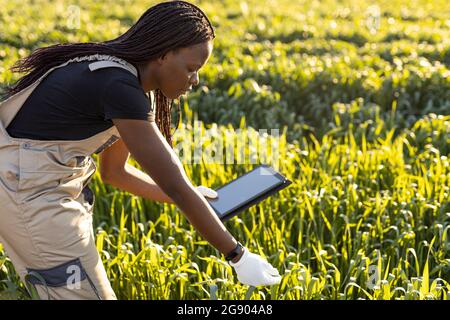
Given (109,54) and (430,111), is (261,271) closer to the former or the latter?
(109,54)

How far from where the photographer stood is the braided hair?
98.0 inches

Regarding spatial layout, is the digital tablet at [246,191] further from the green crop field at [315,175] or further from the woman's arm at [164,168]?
the woman's arm at [164,168]

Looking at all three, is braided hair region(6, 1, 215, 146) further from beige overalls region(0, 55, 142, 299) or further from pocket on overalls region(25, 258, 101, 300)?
pocket on overalls region(25, 258, 101, 300)

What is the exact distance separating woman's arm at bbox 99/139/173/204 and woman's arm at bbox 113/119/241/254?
599 mm

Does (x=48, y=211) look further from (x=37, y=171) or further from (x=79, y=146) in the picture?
(x=79, y=146)

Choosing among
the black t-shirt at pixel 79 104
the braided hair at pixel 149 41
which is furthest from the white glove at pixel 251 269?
the braided hair at pixel 149 41

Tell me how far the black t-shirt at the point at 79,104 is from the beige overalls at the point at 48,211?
0.09ft

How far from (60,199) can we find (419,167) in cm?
292

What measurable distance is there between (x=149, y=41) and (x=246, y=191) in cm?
78

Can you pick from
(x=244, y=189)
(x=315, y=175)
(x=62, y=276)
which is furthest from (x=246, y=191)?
(x=315, y=175)

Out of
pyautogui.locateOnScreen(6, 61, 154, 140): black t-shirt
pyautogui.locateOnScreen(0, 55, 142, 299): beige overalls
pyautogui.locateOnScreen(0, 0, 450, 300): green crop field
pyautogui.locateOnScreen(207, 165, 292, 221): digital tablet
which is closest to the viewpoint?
pyautogui.locateOnScreen(6, 61, 154, 140): black t-shirt

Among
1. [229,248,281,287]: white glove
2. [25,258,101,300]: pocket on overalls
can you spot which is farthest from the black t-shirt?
[229,248,281,287]: white glove

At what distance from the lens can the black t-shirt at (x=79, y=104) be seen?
7.75 feet

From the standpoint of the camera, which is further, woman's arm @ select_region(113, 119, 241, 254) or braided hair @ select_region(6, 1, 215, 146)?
braided hair @ select_region(6, 1, 215, 146)
